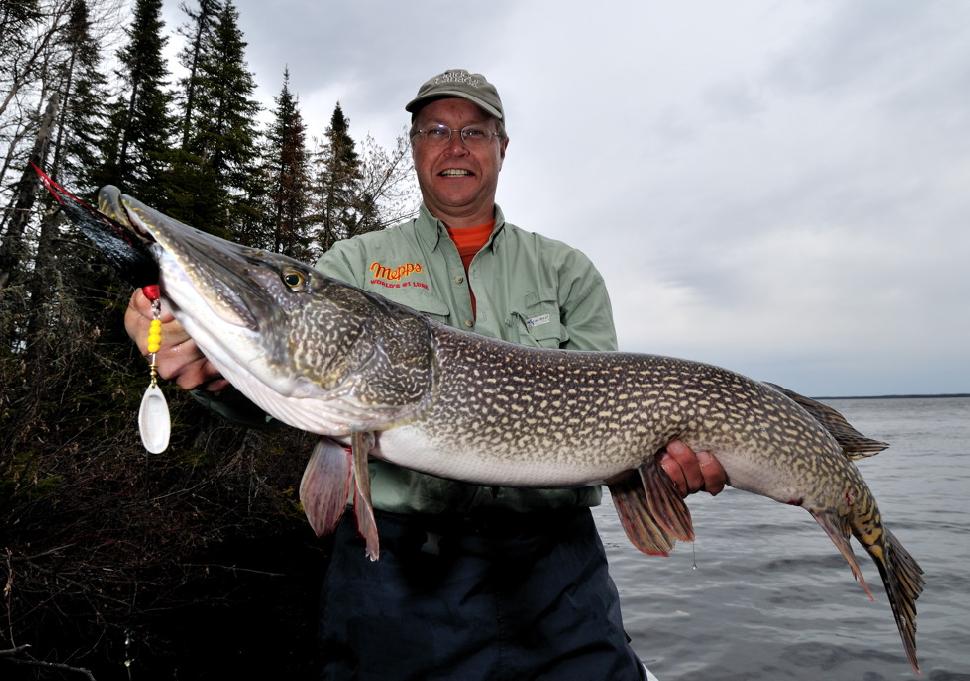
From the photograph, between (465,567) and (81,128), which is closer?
(465,567)

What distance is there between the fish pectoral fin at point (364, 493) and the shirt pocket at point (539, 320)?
1.05 metres

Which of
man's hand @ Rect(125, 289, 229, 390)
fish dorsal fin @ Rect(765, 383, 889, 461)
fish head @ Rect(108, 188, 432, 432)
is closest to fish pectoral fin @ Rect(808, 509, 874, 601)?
fish dorsal fin @ Rect(765, 383, 889, 461)

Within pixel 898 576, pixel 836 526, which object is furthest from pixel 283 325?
pixel 898 576

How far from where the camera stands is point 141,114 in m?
23.2

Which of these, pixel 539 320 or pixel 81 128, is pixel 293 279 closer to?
pixel 539 320

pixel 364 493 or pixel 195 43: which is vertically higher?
pixel 195 43

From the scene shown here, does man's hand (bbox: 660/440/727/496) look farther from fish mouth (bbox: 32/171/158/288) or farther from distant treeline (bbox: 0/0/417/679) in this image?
A: distant treeline (bbox: 0/0/417/679)

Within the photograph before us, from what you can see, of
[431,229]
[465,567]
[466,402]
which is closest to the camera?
[466,402]

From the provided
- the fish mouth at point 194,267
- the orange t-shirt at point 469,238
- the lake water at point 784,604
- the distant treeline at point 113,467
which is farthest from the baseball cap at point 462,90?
the lake water at point 784,604

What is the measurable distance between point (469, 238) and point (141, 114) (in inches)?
971

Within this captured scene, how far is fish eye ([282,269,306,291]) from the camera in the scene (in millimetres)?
2201

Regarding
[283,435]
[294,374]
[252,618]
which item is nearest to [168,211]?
[283,435]

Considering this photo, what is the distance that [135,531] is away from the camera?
22.3ft

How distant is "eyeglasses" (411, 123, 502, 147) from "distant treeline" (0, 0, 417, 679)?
12.8 feet
